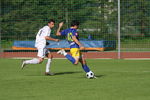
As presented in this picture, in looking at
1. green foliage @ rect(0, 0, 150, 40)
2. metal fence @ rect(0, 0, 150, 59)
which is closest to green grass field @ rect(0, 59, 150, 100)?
metal fence @ rect(0, 0, 150, 59)

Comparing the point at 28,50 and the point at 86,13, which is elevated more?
the point at 86,13

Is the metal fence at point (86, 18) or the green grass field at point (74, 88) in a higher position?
the metal fence at point (86, 18)

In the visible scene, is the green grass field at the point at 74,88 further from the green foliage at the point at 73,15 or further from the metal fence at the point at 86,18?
the green foliage at the point at 73,15

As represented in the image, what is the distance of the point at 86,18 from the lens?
26.1 metres

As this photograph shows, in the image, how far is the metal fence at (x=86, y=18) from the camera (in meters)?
25.3

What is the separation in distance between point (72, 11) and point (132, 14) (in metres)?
3.05

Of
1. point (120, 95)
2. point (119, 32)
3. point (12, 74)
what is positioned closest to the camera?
point (120, 95)

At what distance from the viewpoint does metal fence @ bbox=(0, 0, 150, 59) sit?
83.1 feet

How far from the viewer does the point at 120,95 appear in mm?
9789

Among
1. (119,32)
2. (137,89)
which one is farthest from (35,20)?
(137,89)

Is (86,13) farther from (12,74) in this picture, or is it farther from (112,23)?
(12,74)

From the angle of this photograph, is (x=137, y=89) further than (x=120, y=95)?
Yes

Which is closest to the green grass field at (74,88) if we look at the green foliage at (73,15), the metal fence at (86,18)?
the metal fence at (86,18)

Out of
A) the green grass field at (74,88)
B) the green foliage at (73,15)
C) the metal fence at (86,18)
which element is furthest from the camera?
the green foliage at (73,15)
